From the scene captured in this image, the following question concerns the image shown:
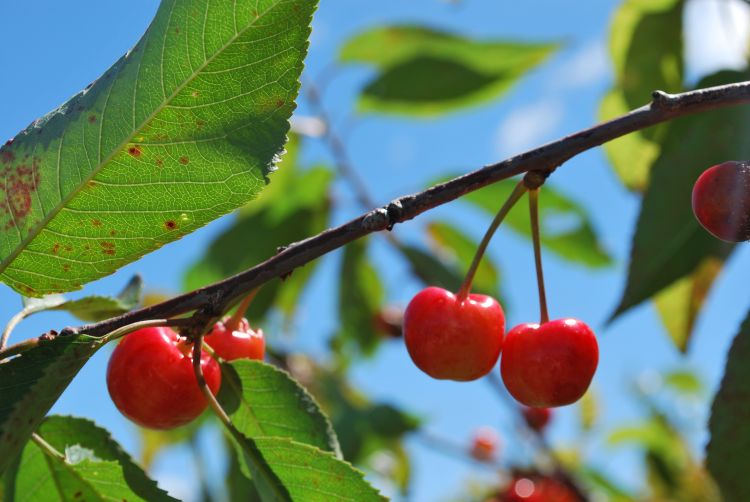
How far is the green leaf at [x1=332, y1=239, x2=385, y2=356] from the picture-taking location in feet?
14.3

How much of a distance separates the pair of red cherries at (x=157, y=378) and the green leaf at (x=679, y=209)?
1017 mm

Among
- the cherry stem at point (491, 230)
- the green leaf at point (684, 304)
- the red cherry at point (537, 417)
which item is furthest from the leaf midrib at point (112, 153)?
the red cherry at point (537, 417)

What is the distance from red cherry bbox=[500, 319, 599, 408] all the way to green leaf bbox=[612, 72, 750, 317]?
0.66 metres

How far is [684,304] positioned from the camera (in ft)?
8.38

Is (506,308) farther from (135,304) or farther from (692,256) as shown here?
(135,304)

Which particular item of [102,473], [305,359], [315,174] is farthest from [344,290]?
[102,473]

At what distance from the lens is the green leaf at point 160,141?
1126mm

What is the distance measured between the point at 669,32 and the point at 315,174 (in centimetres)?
216

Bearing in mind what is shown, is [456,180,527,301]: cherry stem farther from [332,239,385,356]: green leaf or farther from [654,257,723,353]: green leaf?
[332,239,385,356]: green leaf

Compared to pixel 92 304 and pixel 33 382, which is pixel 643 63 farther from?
pixel 33 382

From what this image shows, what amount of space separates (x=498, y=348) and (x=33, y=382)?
712mm

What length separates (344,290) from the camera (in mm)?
4379

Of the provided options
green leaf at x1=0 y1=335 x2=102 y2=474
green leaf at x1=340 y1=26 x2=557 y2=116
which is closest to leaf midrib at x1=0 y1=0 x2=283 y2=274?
green leaf at x1=0 y1=335 x2=102 y2=474

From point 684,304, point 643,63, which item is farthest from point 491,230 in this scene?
point 643,63
